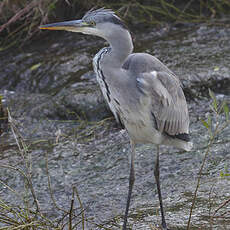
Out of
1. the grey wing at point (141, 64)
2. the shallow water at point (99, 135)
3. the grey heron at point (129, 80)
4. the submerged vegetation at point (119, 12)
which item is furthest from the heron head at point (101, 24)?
the submerged vegetation at point (119, 12)

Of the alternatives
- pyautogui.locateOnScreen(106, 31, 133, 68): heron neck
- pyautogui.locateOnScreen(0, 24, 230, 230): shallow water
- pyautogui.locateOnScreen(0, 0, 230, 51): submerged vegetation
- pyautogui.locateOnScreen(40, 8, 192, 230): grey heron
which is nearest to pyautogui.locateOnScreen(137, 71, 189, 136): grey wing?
pyautogui.locateOnScreen(40, 8, 192, 230): grey heron

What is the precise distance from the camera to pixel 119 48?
9.66 feet

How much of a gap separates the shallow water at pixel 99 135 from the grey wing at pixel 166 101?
51 centimetres

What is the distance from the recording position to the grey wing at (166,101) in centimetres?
301

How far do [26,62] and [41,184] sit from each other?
2.85 metres

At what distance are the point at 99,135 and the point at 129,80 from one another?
6.55ft

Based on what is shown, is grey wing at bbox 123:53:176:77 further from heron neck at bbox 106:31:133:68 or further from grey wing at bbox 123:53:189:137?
heron neck at bbox 106:31:133:68

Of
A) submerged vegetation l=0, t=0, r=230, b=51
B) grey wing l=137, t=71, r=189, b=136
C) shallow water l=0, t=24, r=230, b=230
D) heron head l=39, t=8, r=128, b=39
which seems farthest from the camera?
submerged vegetation l=0, t=0, r=230, b=51

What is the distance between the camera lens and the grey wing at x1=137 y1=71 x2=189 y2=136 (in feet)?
9.86

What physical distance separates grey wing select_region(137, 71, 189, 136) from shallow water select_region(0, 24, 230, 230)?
511 millimetres

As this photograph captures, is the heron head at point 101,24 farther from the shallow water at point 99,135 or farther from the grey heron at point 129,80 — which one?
the shallow water at point 99,135

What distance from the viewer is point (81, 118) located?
17.5 feet

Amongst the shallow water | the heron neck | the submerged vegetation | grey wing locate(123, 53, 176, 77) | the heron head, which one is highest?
the heron head

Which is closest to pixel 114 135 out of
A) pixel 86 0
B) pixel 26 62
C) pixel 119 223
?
pixel 119 223
